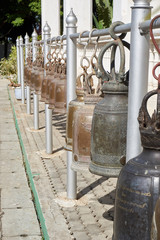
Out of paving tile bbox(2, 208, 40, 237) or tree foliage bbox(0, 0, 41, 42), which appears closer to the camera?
paving tile bbox(2, 208, 40, 237)

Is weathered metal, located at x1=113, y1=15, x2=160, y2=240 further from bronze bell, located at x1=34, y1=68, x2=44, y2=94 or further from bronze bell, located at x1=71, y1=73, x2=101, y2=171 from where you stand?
bronze bell, located at x1=34, y1=68, x2=44, y2=94

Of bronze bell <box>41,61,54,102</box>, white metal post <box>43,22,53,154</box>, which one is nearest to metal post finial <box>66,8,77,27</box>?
bronze bell <box>41,61,54,102</box>

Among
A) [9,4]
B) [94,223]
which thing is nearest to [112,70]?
[94,223]

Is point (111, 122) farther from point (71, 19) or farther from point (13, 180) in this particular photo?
point (13, 180)

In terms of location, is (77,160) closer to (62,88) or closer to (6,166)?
(62,88)

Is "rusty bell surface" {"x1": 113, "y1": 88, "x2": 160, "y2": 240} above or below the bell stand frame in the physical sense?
below

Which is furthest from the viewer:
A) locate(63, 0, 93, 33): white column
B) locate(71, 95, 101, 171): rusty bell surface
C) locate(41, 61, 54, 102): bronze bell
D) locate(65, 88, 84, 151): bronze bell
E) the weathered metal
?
locate(63, 0, 93, 33): white column

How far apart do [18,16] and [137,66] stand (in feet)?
97.6

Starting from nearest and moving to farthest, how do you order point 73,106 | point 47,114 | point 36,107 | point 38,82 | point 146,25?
1. point 146,25
2. point 73,106
3. point 38,82
4. point 47,114
5. point 36,107

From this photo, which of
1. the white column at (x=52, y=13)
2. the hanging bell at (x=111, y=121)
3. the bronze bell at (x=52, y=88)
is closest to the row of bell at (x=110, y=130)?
the hanging bell at (x=111, y=121)

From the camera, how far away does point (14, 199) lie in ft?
15.8

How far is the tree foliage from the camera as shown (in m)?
30.1

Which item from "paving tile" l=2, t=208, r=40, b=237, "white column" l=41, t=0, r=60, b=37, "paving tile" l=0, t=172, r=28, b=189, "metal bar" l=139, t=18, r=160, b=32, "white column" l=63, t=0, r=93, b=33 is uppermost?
"white column" l=41, t=0, r=60, b=37

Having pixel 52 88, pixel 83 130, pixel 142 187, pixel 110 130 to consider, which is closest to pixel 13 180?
pixel 52 88
